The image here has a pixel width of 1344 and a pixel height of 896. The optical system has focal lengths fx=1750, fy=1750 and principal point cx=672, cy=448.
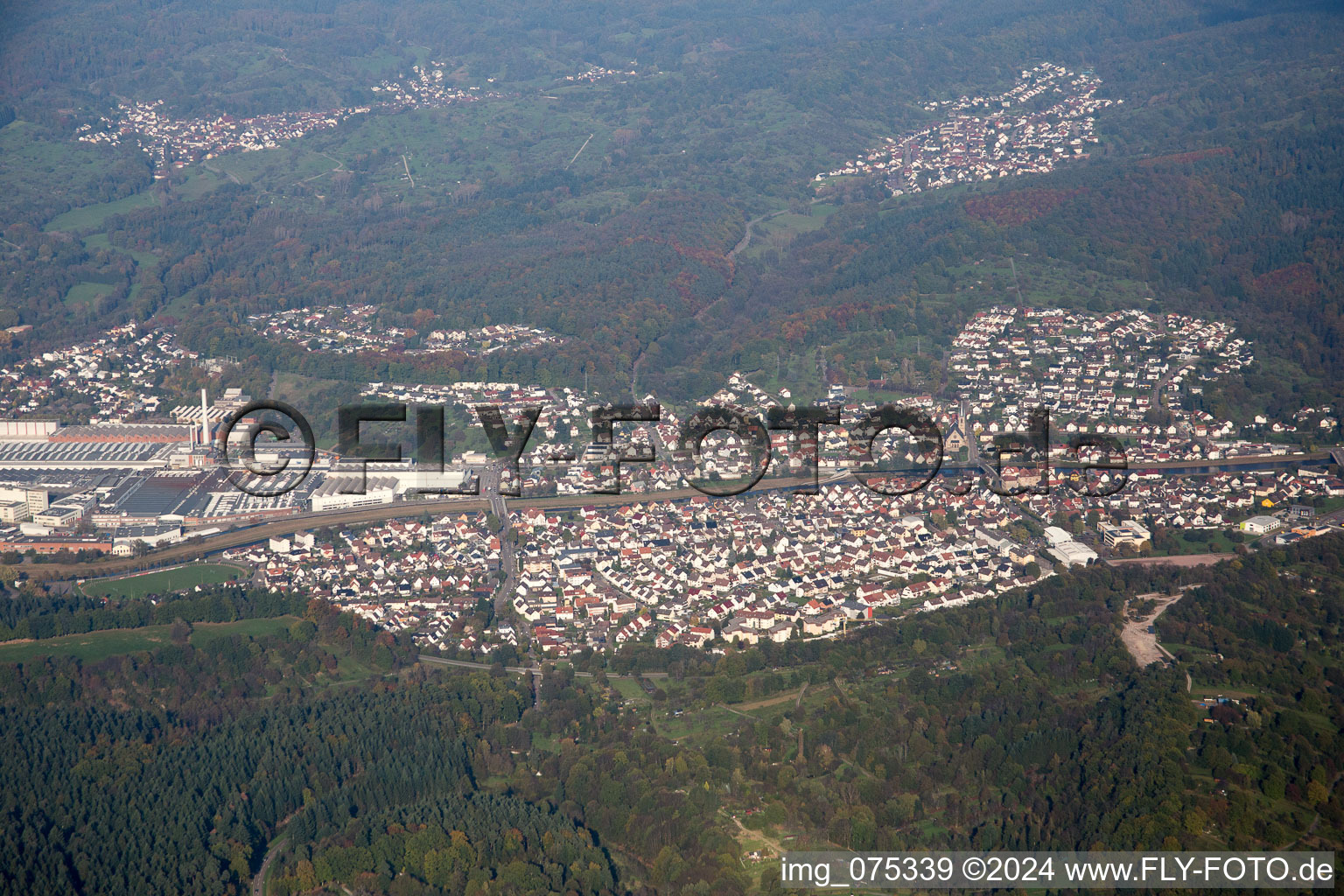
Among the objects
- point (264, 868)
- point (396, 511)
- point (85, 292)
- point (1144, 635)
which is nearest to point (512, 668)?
point (264, 868)

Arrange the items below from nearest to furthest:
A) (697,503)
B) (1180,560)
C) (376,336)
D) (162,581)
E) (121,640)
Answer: (121,640), (1180,560), (162,581), (697,503), (376,336)

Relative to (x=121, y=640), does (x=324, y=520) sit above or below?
above

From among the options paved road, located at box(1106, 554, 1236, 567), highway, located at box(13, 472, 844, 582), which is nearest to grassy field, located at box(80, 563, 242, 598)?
highway, located at box(13, 472, 844, 582)

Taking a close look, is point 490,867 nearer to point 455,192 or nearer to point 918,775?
point 918,775

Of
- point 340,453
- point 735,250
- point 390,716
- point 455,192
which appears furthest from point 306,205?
point 390,716

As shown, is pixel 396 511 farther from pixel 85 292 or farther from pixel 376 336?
pixel 85 292

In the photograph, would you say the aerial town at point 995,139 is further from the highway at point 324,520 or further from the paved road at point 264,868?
the paved road at point 264,868
